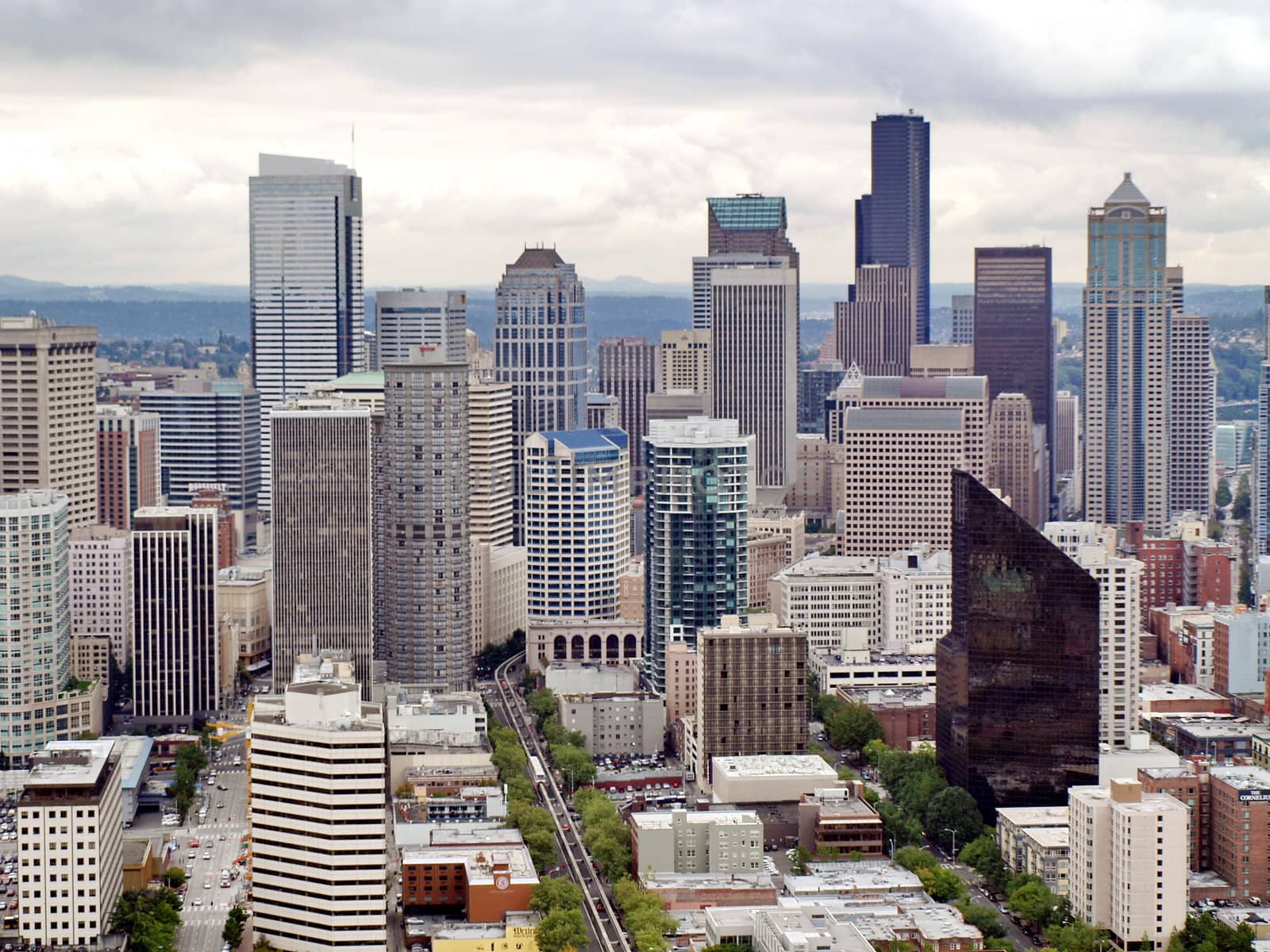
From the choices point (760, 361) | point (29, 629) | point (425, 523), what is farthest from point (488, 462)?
point (760, 361)

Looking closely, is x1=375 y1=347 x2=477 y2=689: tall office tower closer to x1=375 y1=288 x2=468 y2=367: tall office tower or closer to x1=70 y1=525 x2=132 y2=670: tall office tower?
x1=70 y1=525 x2=132 y2=670: tall office tower

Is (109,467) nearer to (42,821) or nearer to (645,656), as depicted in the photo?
(645,656)

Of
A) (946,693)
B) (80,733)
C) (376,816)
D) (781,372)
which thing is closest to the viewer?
(376,816)

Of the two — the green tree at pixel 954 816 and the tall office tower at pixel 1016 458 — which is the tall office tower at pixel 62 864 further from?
the tall office tower at pixel 1016 458

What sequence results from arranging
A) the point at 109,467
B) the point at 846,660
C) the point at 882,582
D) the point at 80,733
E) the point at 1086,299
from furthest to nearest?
the point at 1086,299 → the point at 109,467 → the point at 882,582 → the point at 846,660 → the point at 80,733

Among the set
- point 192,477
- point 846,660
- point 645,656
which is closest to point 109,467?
point 192,477

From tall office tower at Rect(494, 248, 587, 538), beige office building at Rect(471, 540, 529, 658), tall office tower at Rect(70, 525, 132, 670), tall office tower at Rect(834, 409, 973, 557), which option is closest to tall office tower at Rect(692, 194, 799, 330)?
tall office tower at Rect(494, 248, 587, 538)

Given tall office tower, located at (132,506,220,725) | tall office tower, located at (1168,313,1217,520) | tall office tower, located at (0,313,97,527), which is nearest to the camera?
tall office tower, located at (132,506,220,725)
